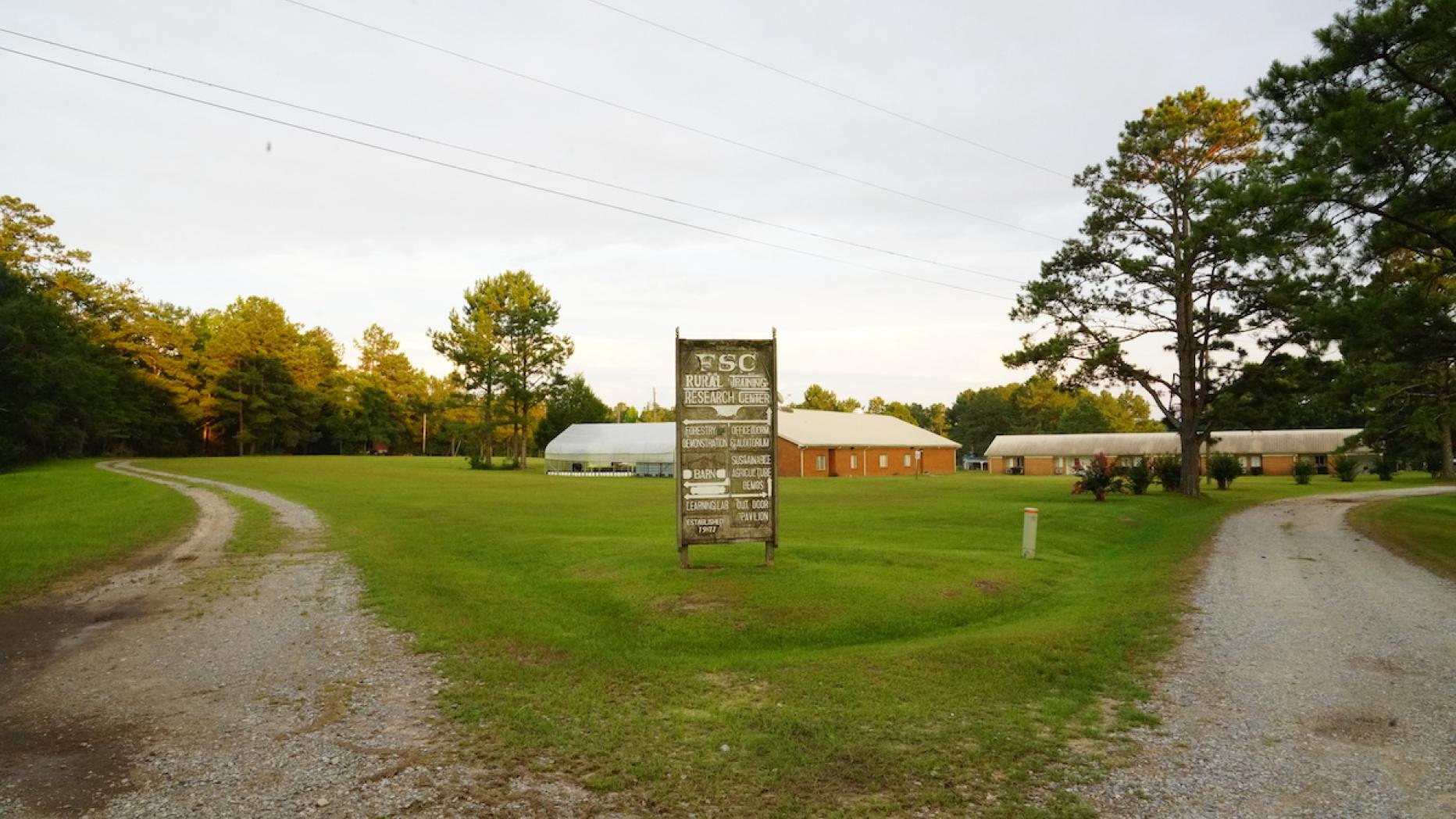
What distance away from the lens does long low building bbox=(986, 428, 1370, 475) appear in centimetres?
7725

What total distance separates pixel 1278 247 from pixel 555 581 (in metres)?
17.0

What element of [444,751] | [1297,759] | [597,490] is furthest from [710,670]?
[597,490]

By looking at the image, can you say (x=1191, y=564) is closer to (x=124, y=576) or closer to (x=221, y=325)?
(x=124, y=576)

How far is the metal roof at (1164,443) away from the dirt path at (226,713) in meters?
74.1

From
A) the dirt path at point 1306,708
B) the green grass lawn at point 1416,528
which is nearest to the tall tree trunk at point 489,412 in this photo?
the green grass lawn at point 1416,528

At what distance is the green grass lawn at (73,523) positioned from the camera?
46.2 ft

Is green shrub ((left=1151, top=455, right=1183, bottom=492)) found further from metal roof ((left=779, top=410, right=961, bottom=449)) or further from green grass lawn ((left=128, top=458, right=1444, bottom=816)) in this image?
metal roof ((left=779, top=410, right=961, bottom=449))

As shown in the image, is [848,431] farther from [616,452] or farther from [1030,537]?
[1030,537]

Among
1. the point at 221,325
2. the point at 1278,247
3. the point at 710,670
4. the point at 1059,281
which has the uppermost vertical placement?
the point at 221,325

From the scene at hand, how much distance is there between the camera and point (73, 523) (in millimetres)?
20047

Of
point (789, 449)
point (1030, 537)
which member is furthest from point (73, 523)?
point (789, 449)

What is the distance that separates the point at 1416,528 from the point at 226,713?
26.0 metres

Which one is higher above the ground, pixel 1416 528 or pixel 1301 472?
pixel 1301 472

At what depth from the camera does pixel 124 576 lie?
13.7m
